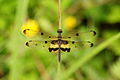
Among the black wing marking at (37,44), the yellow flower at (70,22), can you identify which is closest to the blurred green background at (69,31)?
the yellow flower at (70,22)

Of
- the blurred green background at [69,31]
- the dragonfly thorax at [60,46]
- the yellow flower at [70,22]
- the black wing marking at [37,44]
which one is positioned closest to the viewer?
the dragonfly thorax at [60,46]

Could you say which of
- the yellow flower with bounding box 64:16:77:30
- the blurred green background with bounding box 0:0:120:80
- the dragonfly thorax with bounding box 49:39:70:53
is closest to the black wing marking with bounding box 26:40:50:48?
the dragonfly thorax with bounding box 49:39:70:53

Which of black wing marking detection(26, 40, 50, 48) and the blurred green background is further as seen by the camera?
the blurred green background

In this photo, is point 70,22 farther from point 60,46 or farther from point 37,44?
point 60,46

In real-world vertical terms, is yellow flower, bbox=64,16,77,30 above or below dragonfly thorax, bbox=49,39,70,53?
above

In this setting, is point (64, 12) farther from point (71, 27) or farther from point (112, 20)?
point (112, 20)

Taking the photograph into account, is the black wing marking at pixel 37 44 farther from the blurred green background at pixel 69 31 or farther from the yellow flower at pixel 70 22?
the yellow flower at pixel 70 22

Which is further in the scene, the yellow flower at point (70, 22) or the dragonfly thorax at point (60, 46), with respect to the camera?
the yellow flower at point (70, 22)

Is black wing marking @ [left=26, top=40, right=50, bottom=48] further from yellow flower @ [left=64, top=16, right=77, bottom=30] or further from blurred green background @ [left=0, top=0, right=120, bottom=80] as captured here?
yellow flower @ [left=64, top=16, right=77, bottom=30]
